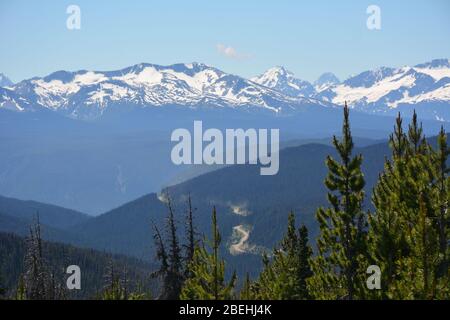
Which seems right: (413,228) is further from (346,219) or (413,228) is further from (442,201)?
(346,219)

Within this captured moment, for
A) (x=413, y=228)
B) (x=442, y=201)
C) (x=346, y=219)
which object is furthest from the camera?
(x=442, y=201)

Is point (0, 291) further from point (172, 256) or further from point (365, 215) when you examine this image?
point (365, 215)

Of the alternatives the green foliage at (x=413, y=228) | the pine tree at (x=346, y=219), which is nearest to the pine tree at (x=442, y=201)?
the green foliage at (x=413, y=228)

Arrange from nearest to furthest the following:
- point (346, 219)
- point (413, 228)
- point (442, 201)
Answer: point (413, 228) → point (346, 219) → point (442, 201)

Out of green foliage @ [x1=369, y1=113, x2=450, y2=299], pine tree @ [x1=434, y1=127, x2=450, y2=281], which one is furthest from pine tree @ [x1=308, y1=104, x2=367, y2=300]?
pine tree @ [x1=434, y1=127, x2=450, y2=281]

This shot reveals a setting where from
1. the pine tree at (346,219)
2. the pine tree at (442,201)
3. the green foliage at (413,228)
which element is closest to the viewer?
the green foliage at (413,228)

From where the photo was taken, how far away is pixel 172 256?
54406 mm

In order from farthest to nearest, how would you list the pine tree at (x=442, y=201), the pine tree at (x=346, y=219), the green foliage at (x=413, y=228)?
the pine tree at (x=442, y=201) < the pine tree at (x=346, y=219) < the green foliage at (x=413, y=228)

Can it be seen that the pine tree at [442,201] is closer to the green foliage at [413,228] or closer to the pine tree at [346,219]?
the green foliage at [413,228]

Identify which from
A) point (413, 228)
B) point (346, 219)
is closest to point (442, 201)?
point (413, 228)

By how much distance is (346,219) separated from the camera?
40.6 m

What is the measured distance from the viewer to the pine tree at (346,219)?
132 ft

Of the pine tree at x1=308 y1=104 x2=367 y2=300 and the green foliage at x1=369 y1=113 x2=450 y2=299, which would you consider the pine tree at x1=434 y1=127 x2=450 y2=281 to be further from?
the pine tree at x1=308 y1=104 x2=367 y2=300
